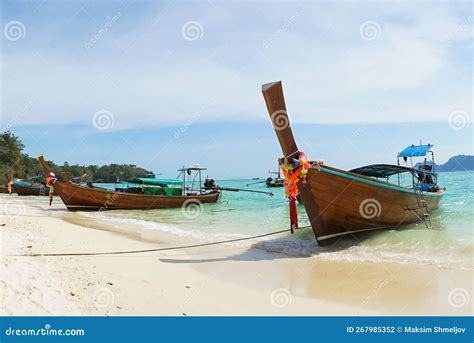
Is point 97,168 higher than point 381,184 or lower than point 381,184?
higher

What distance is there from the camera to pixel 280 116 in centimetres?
721

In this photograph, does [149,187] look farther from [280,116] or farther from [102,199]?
[280,116]

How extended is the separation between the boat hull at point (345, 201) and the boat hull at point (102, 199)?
46.4 ft

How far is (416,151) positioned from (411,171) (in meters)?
3.69

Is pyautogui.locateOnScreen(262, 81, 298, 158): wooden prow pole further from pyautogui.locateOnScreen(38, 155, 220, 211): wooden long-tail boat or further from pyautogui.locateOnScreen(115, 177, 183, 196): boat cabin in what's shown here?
pyautogui.locateOnScreen(115, 177, 183, 196): boat cabin

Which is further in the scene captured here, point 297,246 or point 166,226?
point 166,226

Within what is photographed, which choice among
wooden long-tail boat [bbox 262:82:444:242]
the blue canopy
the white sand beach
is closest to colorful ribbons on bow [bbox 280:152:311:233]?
wooden long-tail boat [bbox 262:82:444:242]

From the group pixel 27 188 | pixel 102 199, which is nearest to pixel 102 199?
pixel 102 199

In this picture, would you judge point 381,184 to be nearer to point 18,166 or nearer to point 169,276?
point 169,276

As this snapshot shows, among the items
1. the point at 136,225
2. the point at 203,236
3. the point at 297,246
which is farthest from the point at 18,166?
the point at 297,246

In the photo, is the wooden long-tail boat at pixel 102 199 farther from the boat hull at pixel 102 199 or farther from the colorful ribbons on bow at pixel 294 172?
the colorful ribbons on bow at pixel 294 172

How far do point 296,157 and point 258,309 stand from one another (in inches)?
153

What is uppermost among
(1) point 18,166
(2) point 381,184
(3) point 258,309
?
(1) point 18,166
